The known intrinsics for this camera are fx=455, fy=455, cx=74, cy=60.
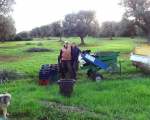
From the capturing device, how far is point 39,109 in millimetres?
13898

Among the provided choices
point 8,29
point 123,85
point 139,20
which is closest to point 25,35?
point 8,29

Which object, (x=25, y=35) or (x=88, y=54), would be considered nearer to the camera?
(x=88, y=54)

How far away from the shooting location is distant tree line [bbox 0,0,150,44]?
138ft

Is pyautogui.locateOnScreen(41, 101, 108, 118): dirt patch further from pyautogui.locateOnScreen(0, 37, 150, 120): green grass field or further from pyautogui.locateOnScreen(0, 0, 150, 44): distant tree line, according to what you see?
pyautogui.locateOnScreen(0, 0, 150, 44): distant tree line

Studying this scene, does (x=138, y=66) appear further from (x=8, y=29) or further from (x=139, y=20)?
(x=8, y=29)

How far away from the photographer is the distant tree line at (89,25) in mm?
42094

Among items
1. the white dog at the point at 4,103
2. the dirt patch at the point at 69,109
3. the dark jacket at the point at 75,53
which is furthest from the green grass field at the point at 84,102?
the dark jacket at the point at 75,53

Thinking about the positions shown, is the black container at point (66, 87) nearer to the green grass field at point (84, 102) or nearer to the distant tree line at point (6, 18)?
the green grass field at point (84, 102)

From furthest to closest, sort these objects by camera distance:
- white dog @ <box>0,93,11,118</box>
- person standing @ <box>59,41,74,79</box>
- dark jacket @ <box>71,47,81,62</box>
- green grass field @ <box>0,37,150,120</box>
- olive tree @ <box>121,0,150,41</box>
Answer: olive tree @ <box>121,0,150,41</box>, person standing @ <box>59,41,74,79</box>, dark jacket @ <box>71,47,81,62</box>, green grass field @ <box>0,37,150,120</box>, white dog @ <box>0,93,11,118</box>

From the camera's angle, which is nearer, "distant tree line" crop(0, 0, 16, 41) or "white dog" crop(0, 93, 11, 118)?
"white dog" crop(0, 93, 11, 118)

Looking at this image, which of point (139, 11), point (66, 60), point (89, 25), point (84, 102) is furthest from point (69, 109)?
point (89, 25)

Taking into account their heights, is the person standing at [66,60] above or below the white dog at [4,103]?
above

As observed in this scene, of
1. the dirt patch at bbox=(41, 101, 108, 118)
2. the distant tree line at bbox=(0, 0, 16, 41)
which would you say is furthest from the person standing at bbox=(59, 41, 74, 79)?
the distant tree line at bbox=(0, 0, 16, 41)

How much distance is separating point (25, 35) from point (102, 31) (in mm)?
16468
